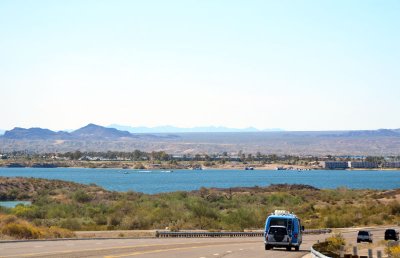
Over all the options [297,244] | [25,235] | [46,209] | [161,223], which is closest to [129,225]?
[161,223]

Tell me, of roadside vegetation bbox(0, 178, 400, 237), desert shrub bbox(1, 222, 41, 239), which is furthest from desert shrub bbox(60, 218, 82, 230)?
desert shrub bbox(1, 222, 41, 239)

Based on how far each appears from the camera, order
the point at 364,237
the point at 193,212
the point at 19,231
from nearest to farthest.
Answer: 1. the point at 19,231
2. the point at 364,237
3. the point at 193,212

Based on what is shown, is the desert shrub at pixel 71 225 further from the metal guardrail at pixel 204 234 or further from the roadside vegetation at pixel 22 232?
the roadside vegetation at pixel 22 232

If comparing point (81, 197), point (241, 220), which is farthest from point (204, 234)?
point (81, 197)

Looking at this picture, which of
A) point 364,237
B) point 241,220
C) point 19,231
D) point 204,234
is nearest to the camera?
point 19,231

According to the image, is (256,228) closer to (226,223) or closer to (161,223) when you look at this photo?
(226,223)

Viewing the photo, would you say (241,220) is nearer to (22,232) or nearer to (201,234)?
(201,234)

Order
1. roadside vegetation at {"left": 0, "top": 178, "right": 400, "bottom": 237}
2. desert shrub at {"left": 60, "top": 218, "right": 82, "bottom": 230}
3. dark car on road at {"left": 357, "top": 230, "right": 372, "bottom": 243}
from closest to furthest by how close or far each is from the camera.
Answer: dark car on road at {"left": 357, "top": 230, "right": 372, "bottom": 243}
desert shrub at {"left": 60, "top": 218, "right": 82, "bottom": 230}
roadside vegetation at {"left": 0, "top": 178, "right": 400, "bottom": 237}

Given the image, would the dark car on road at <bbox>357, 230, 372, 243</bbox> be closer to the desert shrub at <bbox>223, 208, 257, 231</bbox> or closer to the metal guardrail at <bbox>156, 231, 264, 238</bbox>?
the metal guardrail at <bbox>156, 231, 264, 238</bbox>

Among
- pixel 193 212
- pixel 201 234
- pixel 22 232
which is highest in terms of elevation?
pixel 22 232

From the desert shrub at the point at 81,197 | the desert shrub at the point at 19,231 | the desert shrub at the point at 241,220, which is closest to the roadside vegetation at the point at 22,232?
the desert shrub at the point at 19,231

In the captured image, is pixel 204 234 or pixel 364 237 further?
pixel 204 234

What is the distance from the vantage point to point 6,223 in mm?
45625

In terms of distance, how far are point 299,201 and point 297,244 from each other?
201ft
